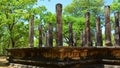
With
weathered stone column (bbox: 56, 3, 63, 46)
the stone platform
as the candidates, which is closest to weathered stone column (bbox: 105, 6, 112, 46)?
the stone platform

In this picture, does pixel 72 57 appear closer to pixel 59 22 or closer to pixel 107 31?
pixel 59 22

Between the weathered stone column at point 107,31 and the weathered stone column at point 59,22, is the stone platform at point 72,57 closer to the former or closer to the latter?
the weathered stone column at point 107,31

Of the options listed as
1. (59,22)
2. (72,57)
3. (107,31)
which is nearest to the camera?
(72,57)

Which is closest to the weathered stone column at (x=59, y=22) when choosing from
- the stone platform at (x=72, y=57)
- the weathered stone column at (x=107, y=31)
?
the stone platform at (x=72, y=57)

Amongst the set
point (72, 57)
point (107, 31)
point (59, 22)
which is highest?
point (59, 22)

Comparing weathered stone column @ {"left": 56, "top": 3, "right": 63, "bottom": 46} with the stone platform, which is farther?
weathered stone column @ {"left": 56, "top": 3, "right": 63, "bottom": 46}

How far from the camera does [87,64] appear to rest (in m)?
10.1

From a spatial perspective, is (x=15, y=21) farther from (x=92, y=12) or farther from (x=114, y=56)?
(x=92, y=12)

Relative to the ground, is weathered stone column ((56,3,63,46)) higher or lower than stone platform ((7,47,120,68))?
higher

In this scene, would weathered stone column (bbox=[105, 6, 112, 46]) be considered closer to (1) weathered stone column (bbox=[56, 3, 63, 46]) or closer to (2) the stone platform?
(2) the stone platform

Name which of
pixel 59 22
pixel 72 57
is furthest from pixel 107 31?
pixel 72 57

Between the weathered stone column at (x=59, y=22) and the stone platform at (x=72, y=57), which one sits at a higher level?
the weathered stone column at (x=59, y=22)

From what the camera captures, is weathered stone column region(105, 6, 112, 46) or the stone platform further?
weathered stone column region(105, 6, 112, 46)

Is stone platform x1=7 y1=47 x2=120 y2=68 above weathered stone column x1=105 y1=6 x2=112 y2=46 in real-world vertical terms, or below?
below
